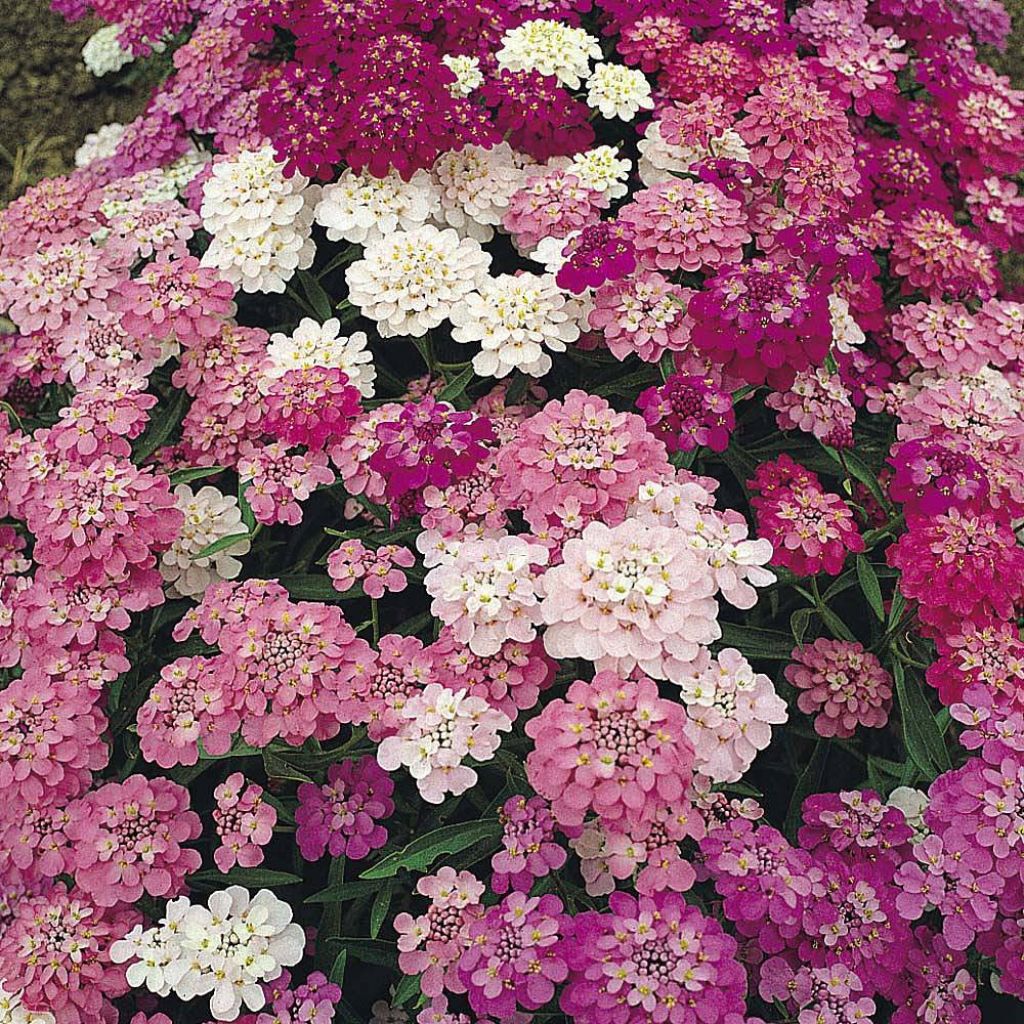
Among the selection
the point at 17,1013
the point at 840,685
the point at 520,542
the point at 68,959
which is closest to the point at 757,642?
the point at 840,685

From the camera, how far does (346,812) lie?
7.04ft

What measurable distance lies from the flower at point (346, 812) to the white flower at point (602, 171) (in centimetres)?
139

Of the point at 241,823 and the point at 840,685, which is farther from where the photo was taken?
the point at 840,685

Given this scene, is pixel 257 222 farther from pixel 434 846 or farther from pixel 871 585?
pixel 871 585

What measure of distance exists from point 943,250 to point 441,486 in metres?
1.44

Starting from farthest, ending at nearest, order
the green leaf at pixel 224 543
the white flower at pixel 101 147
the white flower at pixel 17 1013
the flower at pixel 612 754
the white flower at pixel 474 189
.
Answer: the white flower at pixel 101 147 → the white flower at pixel 474 189 → the green leaf at pixel 224 543 → the white flower at pixel 17 1013 → the flower at pixel 612 754

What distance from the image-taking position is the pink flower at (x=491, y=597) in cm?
195

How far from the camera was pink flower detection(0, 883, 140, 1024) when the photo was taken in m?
2.04

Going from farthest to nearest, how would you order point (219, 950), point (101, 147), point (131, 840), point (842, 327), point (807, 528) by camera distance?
point (101, 147), point (842, 327), point (807, 528), point (131, 840), point (219, 950)

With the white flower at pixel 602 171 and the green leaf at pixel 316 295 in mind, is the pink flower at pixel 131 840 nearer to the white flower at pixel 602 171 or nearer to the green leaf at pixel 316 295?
the green leaf at pixel 316 295

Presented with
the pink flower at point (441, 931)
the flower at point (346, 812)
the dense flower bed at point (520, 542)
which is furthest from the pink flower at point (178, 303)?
the pink flower at point (441, 931)

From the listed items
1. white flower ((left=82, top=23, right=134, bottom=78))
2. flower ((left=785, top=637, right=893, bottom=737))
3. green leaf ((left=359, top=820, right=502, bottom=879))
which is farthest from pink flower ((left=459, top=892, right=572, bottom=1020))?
white flower ((left=82, top=23, right=134, bottom=78))

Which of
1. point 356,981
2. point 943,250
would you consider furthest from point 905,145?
point 356,981

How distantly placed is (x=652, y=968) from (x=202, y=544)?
1235 mm
